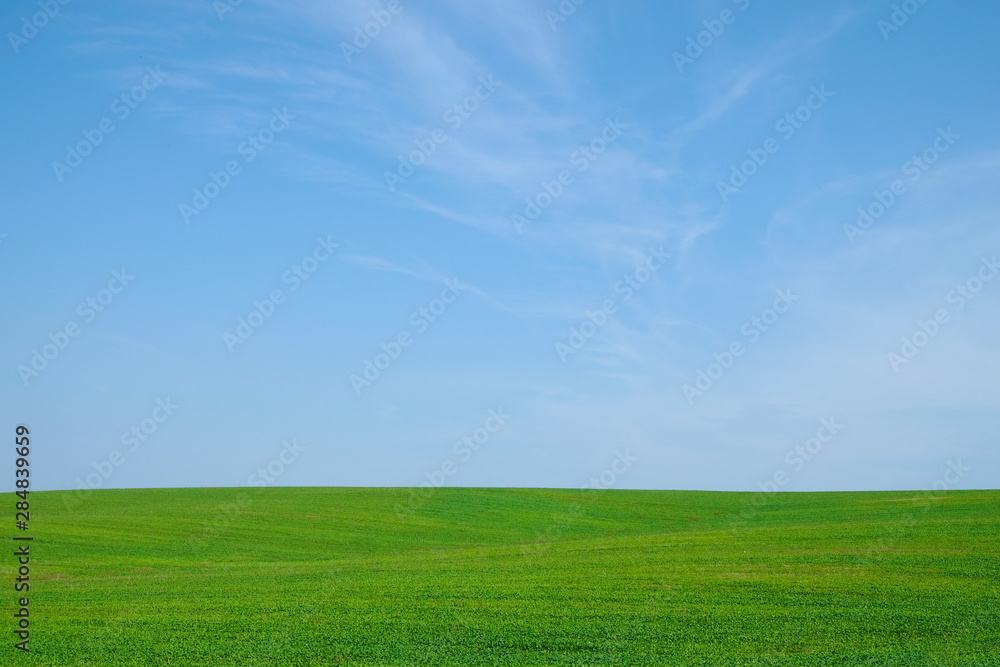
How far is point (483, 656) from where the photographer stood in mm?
17516

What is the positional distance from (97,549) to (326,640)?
78.1 feet

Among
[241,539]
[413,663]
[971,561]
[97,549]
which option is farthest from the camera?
[241,539]

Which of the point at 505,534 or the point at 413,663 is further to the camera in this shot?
the point at 505,534

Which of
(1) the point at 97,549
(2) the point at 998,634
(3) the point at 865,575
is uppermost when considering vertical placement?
(1) the point at 97,549

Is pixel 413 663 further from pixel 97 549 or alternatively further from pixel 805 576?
pixel 97 549

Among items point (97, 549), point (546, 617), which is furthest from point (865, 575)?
point (97, 549)

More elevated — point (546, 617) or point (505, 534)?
point (505, 534)

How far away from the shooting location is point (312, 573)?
102 feet

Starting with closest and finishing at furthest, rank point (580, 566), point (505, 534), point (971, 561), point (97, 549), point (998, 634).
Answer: point (998, 634)
point (971, 561)
point (580, 566)
point (97, 549)
point (505, 534)

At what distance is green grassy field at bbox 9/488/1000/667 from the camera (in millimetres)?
17844

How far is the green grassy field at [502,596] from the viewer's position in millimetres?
17844

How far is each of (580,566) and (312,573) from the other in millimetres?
10237

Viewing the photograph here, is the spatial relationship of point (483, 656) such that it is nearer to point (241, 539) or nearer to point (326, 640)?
point (326, 640)

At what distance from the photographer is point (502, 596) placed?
23750 millimetres
